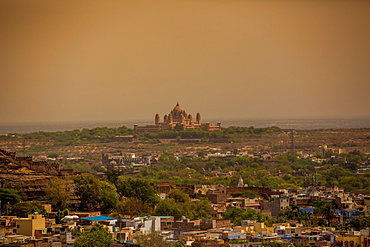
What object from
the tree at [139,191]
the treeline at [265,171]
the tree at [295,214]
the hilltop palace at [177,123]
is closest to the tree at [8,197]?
the tree at [139,191]

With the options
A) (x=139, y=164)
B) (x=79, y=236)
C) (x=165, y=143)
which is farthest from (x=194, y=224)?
(x=165, y=143)

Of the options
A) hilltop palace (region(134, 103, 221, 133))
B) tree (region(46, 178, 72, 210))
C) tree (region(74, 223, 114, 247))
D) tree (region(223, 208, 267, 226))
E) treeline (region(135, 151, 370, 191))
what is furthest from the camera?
hilltop palace (region(134, 103, 221, 133))

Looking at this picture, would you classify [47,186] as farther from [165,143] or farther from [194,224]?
[165,143]

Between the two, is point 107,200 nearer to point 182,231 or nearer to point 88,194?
point 88,194

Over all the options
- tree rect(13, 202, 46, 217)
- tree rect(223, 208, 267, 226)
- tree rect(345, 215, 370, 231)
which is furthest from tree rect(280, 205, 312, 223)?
tree rect(13, 202, 46, 217)

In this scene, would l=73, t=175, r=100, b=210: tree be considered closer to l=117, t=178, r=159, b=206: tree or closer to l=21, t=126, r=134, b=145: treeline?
l=117, t=178, r=159, b=206: tree
